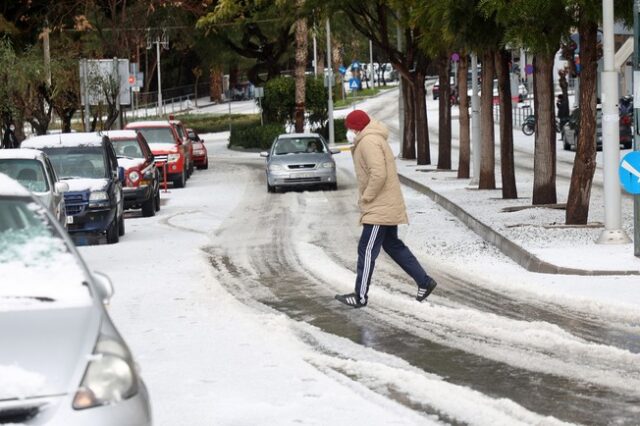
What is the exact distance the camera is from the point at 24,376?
5.52 metres

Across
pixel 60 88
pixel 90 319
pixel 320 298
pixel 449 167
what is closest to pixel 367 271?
pixel 320 298

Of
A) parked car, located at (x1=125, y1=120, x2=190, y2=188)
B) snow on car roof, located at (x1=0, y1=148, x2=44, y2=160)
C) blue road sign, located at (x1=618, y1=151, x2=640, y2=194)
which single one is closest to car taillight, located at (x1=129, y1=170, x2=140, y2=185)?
snow on car roof, located at (x1=0, y1=148, x2=44, y2=160)

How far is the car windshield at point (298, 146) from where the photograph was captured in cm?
3668

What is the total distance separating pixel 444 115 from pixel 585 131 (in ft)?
62.5

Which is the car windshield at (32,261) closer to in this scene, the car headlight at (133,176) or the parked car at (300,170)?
the car headlight at (133,176)

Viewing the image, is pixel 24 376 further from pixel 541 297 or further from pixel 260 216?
pixel 260 216

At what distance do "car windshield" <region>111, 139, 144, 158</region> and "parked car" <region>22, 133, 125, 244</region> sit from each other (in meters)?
5.44

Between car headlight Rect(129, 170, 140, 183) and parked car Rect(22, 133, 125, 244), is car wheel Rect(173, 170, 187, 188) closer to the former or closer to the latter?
car headlight Rect(129, 170, 140, 183)

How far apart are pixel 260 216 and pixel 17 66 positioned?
16956mm

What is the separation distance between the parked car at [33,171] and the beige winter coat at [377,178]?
624 centimetres

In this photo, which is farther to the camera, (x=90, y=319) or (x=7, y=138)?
(x=7, y=138)

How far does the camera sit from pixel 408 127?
47.1 metres

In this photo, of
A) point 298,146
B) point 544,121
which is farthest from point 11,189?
point 298,146

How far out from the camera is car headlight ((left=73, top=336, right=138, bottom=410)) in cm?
559
